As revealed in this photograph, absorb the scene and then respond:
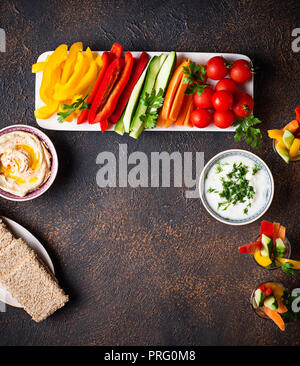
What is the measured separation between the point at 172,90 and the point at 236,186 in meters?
0.70

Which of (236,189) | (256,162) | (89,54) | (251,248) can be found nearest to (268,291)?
(251,248)

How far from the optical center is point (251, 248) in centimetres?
196

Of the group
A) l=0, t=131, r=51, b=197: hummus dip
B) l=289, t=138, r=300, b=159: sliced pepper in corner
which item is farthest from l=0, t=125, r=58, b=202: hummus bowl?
l=289, t=138, r=300, b=159: sliced pepper in corner

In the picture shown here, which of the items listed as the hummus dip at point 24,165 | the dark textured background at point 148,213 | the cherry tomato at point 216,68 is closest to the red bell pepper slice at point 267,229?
the dark textured background at point 148,213

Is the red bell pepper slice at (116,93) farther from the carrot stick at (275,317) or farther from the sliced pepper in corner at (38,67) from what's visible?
the carrot stick at (275,317)

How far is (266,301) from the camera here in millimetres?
1949

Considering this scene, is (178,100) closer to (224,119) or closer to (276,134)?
(224,119)

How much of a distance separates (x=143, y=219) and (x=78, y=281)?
0.59 meters

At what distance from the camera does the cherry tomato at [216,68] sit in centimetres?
191

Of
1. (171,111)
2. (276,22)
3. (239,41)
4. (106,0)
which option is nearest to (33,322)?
(171,111)

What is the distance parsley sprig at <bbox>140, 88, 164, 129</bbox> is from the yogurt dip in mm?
477

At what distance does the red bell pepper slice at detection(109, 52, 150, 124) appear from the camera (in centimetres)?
195

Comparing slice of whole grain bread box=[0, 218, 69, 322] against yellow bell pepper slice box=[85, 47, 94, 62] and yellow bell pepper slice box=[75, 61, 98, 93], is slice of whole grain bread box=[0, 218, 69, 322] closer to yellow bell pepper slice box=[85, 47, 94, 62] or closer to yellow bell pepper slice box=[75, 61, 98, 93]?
yellow bell pepper slice box=[75, 61, 98, 93]
